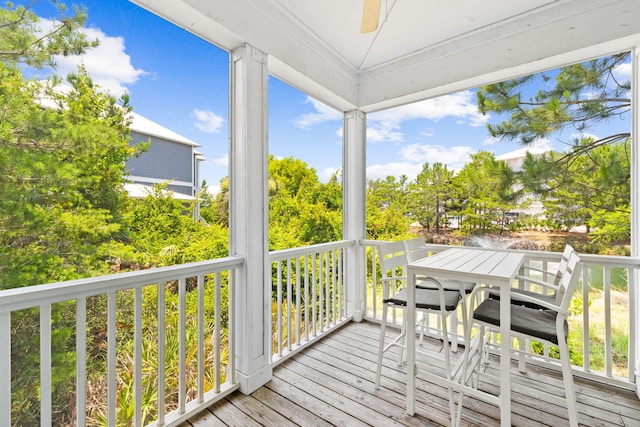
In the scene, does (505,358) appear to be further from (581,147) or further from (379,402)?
(581,147)

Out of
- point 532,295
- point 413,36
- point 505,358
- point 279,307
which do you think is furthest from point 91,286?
point 413,36

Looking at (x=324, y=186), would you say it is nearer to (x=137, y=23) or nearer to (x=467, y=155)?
(x=467, y=155)

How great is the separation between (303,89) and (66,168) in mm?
1974

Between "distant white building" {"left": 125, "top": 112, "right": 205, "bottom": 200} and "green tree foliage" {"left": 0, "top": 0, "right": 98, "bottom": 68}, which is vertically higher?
"green tree foliage" {"left": 0, "top": 0, "right": 98, "bottom": 68}

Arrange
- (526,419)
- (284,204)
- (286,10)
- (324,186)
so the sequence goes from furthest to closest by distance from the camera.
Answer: (324,186)
(284,204)
(286,10)
(526,419)

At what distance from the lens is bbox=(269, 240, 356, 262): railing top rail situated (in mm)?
2383

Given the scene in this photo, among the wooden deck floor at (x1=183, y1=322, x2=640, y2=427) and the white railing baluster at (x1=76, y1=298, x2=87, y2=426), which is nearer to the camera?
the white railing baluster at (x1=76, y1=298, x2=87, y2=426)

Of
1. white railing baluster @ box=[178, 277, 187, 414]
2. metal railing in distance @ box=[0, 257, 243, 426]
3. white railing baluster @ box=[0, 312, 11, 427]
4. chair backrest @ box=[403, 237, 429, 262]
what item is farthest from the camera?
chair backrest @ box=[403, 237, 429, 262]

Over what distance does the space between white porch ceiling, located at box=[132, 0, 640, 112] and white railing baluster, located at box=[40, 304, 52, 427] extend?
169cm

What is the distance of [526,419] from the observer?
176 centimetres

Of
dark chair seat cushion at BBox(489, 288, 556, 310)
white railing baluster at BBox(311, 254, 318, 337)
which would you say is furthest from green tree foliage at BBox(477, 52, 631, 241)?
white railing baluster at BBox(311, 254, 318, 337)

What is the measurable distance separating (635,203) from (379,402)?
2.23m

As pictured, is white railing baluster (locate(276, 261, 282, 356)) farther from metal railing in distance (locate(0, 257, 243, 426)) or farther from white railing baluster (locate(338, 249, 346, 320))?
white railing baluster (locate(338, 249, 346, 320))

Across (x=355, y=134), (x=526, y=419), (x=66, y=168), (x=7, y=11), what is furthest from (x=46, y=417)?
(x=355, y=134)
